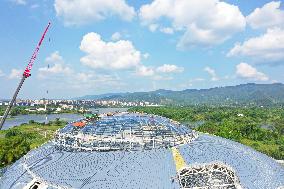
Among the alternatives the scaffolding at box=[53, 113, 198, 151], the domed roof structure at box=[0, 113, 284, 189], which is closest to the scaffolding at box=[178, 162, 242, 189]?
the domed roof structure at box=[0, 113, 284, 189]

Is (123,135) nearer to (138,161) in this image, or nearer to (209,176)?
(138,161)

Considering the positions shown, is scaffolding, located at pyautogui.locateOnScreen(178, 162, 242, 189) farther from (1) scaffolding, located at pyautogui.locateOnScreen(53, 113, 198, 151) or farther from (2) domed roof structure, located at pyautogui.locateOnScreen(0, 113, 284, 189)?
(1) scaffolding, located at pyautogui.locateOnScreen(53, 113, 198, 151)

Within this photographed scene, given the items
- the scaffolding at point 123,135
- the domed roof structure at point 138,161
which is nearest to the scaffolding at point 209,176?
the domed roof structure at point 138,161

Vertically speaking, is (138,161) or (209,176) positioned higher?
(138,161)

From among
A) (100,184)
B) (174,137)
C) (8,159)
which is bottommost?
(8,159)

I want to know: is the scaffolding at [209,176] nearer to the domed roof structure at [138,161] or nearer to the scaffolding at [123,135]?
the domed roof structure at [138,161]

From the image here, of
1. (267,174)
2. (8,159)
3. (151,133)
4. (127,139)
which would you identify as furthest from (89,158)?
(8,159)

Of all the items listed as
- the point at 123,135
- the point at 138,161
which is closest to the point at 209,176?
the point at 138,161

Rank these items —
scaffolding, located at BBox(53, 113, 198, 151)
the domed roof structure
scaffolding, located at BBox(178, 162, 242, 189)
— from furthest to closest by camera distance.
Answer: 1. scaffolding, located at BBox(53, 113, 198, 151)
2. scaffolding, located at BBox(178, 162, 242, 189)
3. the domed roof structure

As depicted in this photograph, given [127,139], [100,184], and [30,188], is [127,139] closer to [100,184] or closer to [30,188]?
[100,184]
